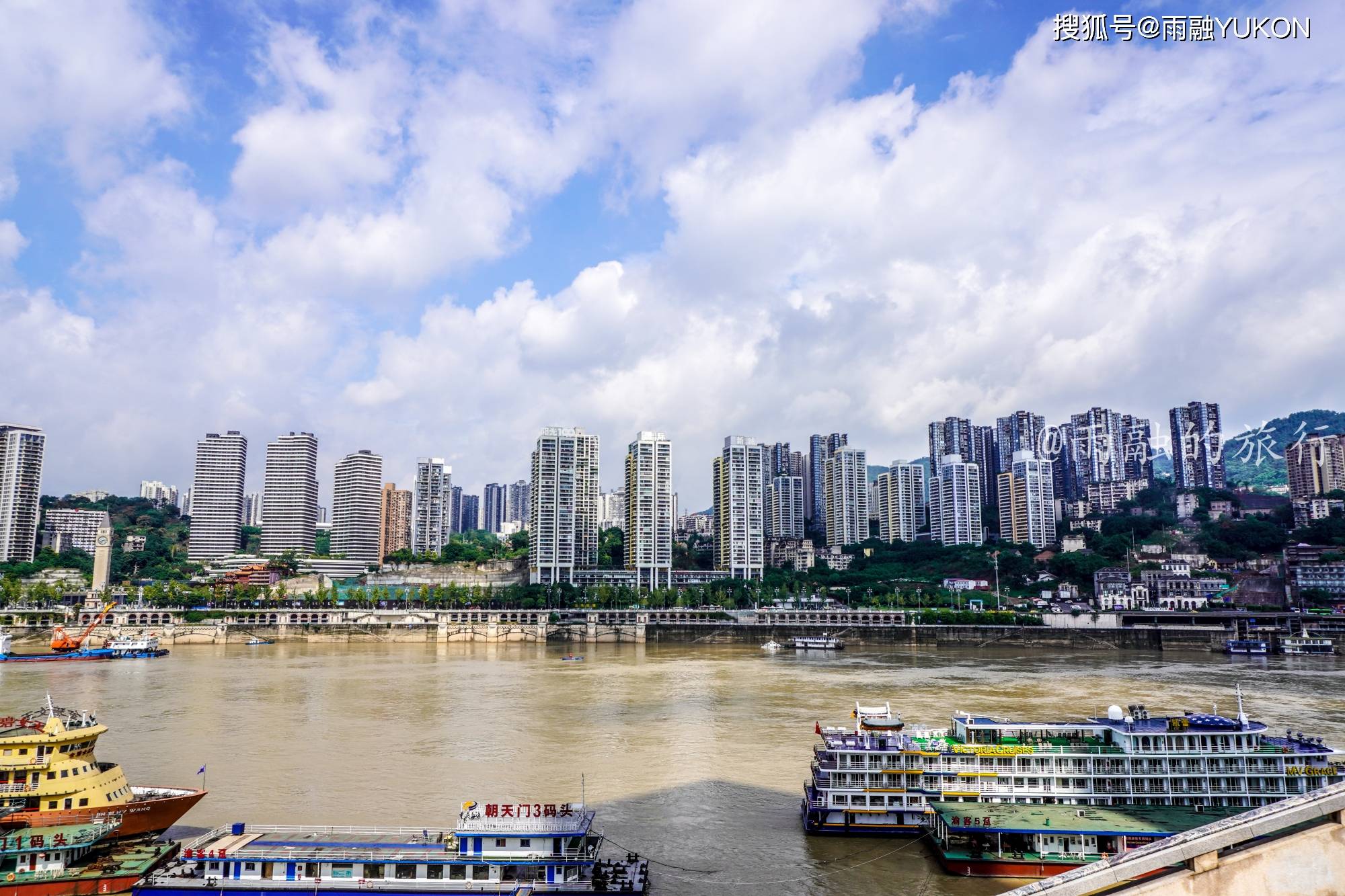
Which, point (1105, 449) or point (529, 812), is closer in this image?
point (529, 812)

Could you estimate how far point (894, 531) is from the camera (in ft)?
431

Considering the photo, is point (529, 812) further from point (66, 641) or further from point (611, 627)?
point (611, 627)

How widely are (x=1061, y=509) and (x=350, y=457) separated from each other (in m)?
111

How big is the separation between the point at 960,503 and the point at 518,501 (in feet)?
355

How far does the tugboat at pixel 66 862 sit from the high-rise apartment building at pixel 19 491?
384 ft

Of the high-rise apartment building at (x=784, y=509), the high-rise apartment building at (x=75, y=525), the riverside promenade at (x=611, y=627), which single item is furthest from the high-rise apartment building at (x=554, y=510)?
the high-rise apartment building at (x=75, y=525)

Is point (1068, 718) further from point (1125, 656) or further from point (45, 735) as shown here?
point (1125, 656)

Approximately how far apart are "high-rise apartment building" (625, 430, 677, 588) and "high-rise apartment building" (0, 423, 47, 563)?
7691cm

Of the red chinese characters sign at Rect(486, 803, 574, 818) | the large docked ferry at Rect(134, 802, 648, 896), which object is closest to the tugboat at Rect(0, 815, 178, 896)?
the large docked ferry at Rect(134, 802, 648, 896)

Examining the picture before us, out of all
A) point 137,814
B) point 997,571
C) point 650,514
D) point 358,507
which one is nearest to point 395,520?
point 358,507

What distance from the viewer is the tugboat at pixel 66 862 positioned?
1369 centimetres

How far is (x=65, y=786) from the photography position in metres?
15.2

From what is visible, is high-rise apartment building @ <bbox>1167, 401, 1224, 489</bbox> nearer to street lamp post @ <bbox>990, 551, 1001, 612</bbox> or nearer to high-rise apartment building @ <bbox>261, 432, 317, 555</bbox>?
street lamp post @ <bbox>990, 551, 1001, 612</bbox>

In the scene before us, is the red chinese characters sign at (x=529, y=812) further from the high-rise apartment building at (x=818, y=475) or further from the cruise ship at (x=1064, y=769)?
the high-rise apartment building at (x=818, y=475)
